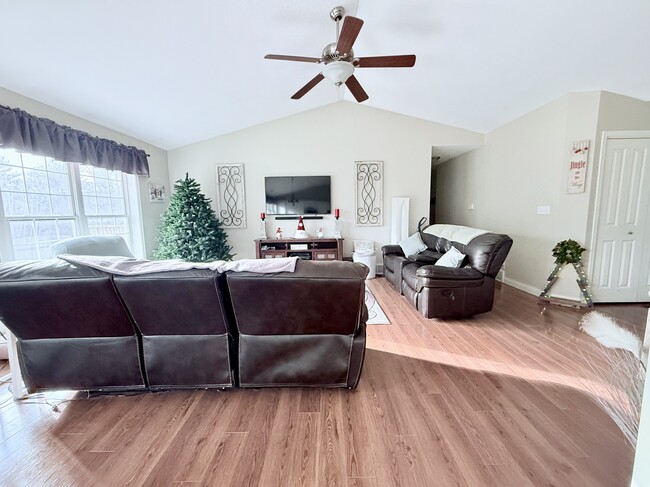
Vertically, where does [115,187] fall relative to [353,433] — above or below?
above

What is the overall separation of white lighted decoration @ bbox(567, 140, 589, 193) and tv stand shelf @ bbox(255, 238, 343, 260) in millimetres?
3129

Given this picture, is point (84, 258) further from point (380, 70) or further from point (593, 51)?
point (593, 51)

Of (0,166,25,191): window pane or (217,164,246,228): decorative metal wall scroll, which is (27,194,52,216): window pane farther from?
(217,164,246,228): decorative metal wall scroll

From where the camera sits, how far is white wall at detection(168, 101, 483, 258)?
481cm

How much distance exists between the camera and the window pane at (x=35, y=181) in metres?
2.72

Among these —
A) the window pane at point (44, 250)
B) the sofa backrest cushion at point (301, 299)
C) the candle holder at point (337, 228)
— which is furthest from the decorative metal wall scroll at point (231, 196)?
the sofa backrest cushion at point (301, 299)

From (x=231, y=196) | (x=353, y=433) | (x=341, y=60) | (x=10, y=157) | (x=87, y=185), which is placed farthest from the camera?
(x=231, y=196)

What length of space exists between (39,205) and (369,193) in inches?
173

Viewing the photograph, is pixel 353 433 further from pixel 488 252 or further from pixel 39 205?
pixel 39 205

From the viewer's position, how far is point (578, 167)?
3.17m

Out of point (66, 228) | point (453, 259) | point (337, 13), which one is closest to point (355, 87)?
point (337, 13)

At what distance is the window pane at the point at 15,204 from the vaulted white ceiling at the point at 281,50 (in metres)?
1.01

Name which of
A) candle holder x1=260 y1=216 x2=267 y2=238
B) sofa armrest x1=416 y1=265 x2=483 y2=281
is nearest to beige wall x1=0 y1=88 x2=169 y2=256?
candle holder x1=260 y1=216 x2=267 y2=238

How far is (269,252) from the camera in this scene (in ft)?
15.6
